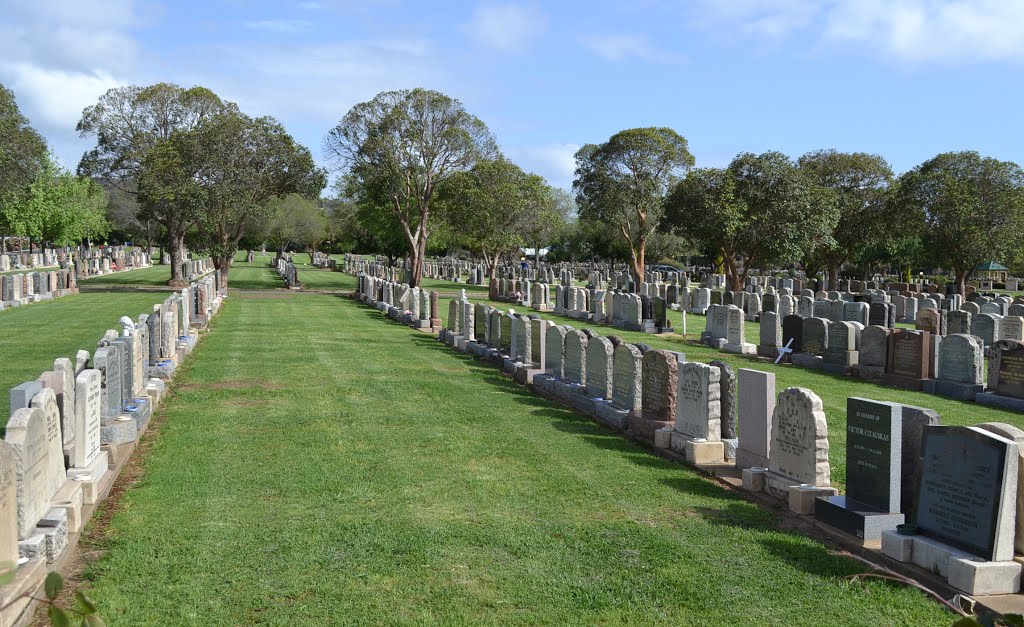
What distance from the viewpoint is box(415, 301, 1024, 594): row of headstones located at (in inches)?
234

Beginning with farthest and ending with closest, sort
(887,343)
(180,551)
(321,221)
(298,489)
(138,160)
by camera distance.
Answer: (321,221)
(138,160)
(887,343)
(298,489)
(180,551)

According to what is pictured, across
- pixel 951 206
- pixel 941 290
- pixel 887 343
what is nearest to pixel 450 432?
pixel 887 343

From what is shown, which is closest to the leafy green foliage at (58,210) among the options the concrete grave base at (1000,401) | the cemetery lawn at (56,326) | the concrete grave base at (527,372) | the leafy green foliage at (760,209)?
the cemetery lawn at (56,326)

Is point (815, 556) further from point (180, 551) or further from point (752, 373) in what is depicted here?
point (180, 551)

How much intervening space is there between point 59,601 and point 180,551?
103cm

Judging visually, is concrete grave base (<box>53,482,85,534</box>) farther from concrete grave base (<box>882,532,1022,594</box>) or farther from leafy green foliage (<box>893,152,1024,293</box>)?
leafy green foliage (<box>893,152,1024,293</box>)

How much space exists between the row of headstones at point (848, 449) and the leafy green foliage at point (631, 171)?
30.6 m

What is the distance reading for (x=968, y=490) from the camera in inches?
240

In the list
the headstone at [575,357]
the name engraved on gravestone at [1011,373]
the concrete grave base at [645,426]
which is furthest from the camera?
the name engraved on gravestone at [1011,373]

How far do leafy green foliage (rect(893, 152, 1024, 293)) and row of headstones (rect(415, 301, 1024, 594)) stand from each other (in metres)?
30.2

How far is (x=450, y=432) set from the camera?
36.3ft

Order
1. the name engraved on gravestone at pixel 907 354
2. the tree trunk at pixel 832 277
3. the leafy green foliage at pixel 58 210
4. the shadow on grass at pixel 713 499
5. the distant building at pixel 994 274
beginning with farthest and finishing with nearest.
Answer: the distant building at pixel 994 274, the leafy green foliage at pixel 58 210, the tree trunk at pixel 832 277, the name engraved on gravestone at pixel 907 354, the shadow on grass at pixel 713 499

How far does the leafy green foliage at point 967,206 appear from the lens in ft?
118

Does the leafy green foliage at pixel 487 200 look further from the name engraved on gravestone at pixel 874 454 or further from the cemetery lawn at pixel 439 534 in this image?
the name engraved on gravestone at pixel 874 454
